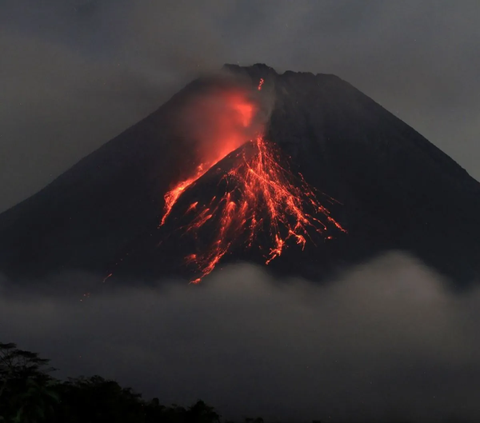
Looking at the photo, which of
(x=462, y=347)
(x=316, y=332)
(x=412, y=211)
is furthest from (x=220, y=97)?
(x=462, y=347)

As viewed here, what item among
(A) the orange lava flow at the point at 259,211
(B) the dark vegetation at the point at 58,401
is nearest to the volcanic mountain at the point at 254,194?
(A) the orange lava flow at the point at 259,211

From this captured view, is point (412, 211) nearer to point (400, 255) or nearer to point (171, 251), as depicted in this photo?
point (400, 255)

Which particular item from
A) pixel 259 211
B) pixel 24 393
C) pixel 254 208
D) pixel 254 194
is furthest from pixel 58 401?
pixel 254 194

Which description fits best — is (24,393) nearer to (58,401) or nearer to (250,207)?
(58,401)

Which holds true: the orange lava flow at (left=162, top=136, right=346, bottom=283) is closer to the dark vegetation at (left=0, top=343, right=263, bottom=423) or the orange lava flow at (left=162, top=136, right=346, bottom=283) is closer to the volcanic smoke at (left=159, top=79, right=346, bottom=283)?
the volcanic smoke at (left=159, top=79, right=346, bottom=283)

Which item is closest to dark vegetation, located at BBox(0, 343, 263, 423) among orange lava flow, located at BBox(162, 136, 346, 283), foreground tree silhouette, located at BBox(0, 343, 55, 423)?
foreground tree silhouette, located at BBox(0, 343, 55, 423)
